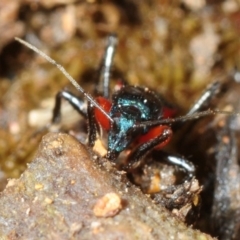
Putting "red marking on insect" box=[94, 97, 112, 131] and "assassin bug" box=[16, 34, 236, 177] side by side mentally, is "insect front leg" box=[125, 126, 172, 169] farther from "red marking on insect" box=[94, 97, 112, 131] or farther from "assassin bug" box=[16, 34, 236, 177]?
"red marking on insect" box=[94, 97, 112, 131]

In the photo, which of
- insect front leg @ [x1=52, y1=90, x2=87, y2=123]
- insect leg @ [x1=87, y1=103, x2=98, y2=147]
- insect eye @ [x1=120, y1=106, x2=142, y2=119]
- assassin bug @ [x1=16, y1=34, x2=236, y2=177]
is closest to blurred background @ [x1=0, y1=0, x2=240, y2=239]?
insect front leg @ [x1=52, y1=90, x2=87, y2=123]

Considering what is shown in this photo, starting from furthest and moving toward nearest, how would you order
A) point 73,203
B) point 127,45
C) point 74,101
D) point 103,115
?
point 127,45
point 74,101
point 103,115
point 73,203

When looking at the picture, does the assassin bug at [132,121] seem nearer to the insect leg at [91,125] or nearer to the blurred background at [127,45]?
the insect leg at [91,125]

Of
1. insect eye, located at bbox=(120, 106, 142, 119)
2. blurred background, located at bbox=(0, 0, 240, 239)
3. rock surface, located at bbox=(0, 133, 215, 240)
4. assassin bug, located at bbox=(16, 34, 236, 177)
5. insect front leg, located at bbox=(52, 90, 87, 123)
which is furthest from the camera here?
blurred background, located at bbox=(0, 0, 240, 239)

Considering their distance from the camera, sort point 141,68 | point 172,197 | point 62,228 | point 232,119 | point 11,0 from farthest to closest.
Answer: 1. point 141,68
2. point 11,0
3. point 232,119
4. point 172,197
5. point 62,228

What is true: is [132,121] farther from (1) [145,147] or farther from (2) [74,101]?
(2) [74,101]

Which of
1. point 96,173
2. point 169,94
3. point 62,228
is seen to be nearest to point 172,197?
point 96,173

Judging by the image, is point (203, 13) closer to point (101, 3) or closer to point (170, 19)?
point (170, 19)

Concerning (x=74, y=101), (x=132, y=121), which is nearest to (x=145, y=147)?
(x=132, y=121)
